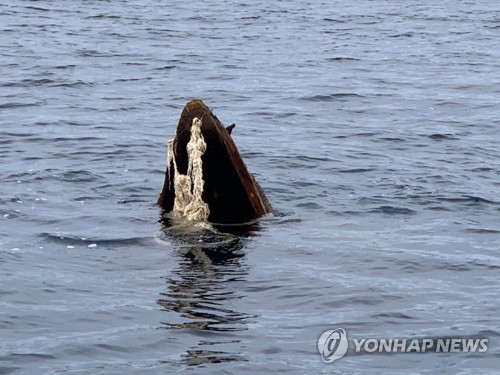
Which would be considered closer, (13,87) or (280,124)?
(280,124)

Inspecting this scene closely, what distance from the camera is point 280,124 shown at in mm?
21625

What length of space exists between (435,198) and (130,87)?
10.9 metres

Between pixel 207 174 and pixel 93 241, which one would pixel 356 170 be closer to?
pixel 207 174

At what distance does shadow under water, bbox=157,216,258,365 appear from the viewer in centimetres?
980

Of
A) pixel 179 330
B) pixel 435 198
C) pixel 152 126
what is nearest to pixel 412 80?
pixel 152 126

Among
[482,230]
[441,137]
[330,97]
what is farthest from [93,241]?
[330,97]

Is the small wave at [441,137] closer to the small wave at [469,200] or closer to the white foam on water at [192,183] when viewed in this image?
the small wave at [469,200]

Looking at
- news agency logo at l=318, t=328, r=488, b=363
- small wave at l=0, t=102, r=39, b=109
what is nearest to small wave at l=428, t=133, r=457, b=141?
small wave at l=0, t=102, r=39, b=109

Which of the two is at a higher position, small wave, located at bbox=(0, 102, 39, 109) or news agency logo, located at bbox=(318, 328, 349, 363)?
small wave, located at bbox=(0, 102, 39, 109)

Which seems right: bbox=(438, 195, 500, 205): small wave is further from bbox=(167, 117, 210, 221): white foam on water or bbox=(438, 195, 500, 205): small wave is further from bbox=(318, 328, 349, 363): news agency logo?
bbox=(318, 328, 349, 363): news agency logo

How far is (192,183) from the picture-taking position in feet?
41.2

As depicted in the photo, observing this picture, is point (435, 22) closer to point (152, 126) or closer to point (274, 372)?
point (152, 126)

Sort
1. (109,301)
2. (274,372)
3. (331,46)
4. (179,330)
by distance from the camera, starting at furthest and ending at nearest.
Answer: (331,46)
(109,301)
(179,330)
(274,372)

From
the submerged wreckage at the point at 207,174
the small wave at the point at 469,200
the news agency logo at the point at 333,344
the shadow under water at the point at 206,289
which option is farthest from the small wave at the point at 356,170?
the news agency logo at the point at 333,344
